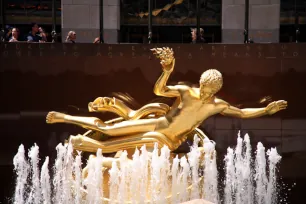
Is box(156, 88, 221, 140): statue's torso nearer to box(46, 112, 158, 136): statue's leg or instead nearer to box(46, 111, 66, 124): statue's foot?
box(46, 112, 158, 136): statue's leg

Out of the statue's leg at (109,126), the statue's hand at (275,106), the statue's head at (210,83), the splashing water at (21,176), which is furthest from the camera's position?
the splashing water at (21,176)

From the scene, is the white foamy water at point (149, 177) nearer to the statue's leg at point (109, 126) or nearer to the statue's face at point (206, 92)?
the statue's leg at point (109, 126)

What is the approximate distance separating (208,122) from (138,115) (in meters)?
0.97

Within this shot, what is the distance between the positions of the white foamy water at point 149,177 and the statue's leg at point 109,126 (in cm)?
26

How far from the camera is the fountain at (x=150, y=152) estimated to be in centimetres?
834

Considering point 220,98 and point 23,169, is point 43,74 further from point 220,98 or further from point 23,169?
point 220,98

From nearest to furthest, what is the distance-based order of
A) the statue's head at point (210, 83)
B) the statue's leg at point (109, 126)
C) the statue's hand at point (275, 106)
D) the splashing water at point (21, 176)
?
the statue's head at point (210, 83) → the statue's leg at point (109, 126) → the statue's hand at point (275, 106) → the splashing water at point (21, 176)

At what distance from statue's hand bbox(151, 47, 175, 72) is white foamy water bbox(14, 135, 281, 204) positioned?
957 mm

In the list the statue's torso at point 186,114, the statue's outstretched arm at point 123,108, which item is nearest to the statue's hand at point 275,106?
the statue's torso at point 186,114

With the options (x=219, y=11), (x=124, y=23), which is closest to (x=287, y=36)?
(x=219, y=11)

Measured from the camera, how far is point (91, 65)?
8.87m

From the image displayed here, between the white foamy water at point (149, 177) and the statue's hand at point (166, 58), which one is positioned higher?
the statue's hand at point (166, 58)

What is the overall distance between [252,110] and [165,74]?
1.19 metres

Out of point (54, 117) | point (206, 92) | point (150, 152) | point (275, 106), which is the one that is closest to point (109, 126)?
point (150, 152)
